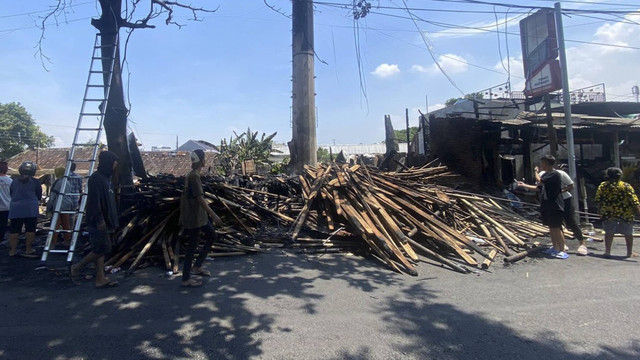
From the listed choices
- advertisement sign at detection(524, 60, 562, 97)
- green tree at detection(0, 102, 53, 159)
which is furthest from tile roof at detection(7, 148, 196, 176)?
advertisement sign at detection(524, 60, 562, 97)

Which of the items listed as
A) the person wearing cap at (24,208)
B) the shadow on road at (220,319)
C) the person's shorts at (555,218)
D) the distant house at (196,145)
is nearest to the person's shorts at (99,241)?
the shadow on road at (220,319)

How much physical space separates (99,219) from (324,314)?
3.18 metres

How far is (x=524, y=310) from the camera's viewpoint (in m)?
4.39

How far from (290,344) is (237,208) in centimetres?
412

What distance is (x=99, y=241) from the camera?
488 cm

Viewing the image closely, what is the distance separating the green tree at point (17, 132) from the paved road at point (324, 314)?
4201 cm

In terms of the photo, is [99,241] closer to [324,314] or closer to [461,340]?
[324,314]

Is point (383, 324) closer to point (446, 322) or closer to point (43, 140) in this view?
point (446, 322)

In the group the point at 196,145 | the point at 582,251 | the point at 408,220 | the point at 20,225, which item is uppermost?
the point at 196,145

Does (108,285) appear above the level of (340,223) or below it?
below

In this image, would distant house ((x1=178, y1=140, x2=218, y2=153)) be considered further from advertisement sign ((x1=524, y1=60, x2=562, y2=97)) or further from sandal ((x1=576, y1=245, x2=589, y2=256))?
sandal ((x1=576, y1=245, x2=589, y2=256))

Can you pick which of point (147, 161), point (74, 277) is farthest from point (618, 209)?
point (147, 161)

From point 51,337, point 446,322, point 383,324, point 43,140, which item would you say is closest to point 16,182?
point 51,337

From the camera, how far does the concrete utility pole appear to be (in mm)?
10695
